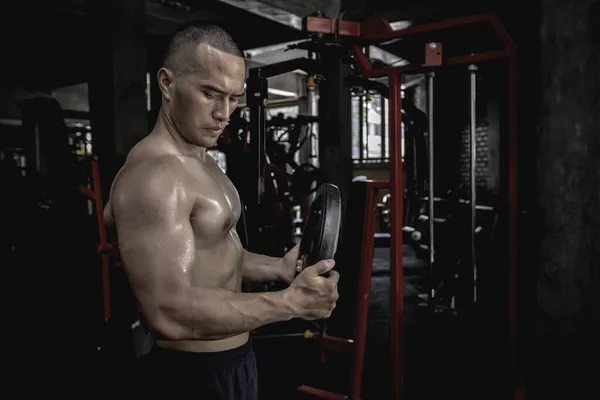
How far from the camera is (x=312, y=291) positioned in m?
1.07

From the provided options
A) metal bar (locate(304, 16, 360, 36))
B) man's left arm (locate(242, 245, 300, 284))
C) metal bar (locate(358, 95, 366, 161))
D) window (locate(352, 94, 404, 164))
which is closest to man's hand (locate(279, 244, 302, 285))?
man's left arm (locate(242, 245, 300, 284))

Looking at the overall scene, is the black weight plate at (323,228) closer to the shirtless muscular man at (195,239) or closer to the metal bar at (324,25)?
the shirtless muscular man at (195,239)

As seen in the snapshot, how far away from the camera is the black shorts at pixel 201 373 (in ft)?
3.91

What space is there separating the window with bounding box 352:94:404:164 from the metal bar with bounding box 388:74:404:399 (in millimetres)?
7389

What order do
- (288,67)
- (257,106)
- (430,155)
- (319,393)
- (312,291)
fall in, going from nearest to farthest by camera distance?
(312,291)
(430,155)
(319,393)
(257,106)
(288,67)

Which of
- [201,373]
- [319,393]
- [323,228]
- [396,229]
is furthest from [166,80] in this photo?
[319,393]

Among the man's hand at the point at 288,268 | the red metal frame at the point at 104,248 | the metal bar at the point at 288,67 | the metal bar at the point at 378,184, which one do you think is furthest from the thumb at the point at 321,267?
the red metal frame at the point at 104,248

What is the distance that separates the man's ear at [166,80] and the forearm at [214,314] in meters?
0.50

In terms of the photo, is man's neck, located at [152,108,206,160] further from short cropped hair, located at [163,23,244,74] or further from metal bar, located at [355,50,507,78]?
metal bar, located at [355,50,507,78]

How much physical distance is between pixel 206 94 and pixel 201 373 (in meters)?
0.69

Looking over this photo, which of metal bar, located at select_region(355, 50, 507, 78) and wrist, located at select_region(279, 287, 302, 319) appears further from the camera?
metal bar, located at select_region(355, 50, 507, 78)

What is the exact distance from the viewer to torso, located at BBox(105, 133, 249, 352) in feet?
3.64

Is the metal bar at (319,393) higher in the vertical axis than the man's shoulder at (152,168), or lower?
lower

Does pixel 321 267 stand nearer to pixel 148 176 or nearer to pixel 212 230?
pixel 212 230
